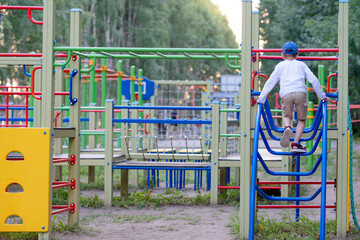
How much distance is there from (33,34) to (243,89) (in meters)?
17.0

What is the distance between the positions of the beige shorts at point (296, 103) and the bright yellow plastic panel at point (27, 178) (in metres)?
2.34

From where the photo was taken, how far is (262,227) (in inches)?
235

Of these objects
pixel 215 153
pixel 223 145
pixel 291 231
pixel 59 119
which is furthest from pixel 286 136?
pixel 59 119

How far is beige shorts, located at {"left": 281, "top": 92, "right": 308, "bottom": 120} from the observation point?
5547mm

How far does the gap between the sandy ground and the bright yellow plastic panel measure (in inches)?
16.6

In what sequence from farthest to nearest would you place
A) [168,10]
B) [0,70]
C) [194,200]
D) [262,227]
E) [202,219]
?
1. [168,10]
2. [0,70]
3. [194,200]
4. [202,219]
5. [262,227]

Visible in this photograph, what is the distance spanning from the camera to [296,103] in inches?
219

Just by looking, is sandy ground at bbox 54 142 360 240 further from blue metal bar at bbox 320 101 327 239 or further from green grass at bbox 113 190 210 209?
blue metal bar at bbox 320 101 327 239

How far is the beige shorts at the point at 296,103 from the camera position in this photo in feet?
18.2

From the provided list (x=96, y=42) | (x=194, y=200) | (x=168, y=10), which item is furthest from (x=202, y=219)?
(x=168, y=10)

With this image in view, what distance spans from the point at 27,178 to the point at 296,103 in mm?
2709

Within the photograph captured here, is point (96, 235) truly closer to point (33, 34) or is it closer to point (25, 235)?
point (25, 235)

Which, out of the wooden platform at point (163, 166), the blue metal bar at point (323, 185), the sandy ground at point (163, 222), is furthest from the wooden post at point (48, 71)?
the wooden platform at point (163, 166)

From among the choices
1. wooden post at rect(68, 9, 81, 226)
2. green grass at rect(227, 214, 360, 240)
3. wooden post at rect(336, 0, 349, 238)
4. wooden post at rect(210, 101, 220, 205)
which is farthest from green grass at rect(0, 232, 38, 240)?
wooden post at rect(210, 101, 220, 205)
